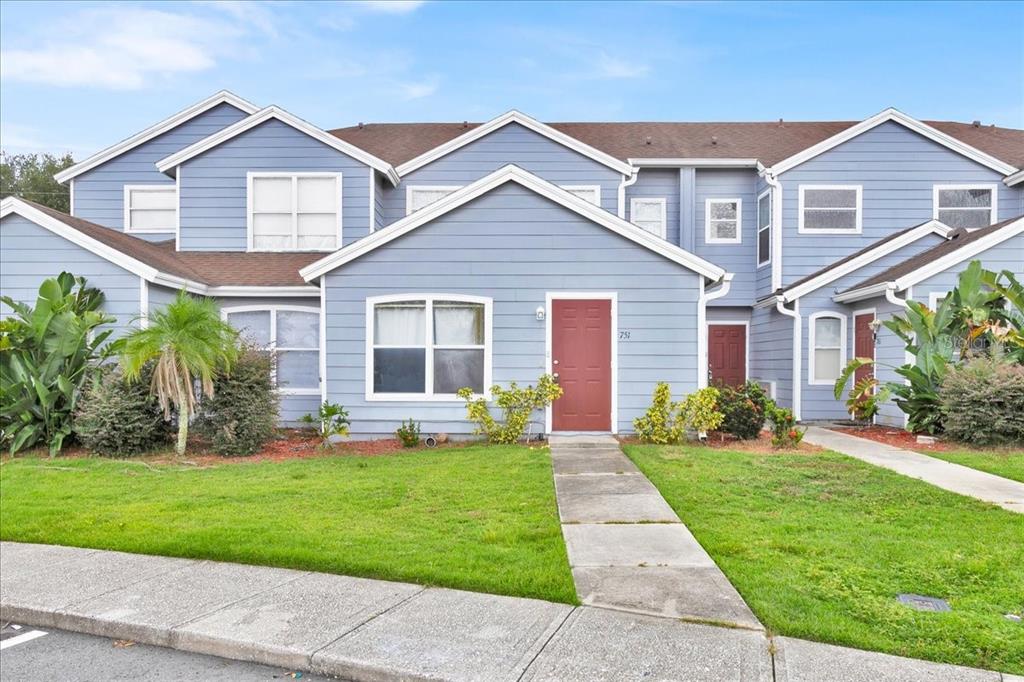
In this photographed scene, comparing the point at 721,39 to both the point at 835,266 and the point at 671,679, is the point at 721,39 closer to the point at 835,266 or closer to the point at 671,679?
the point at 835,266

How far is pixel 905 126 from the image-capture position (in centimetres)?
1684

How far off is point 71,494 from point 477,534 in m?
4.98

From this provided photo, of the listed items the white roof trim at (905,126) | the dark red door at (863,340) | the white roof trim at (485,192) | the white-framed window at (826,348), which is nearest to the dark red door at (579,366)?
the white roof trim at (485,192)

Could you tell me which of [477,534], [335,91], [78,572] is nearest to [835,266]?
[477,534]

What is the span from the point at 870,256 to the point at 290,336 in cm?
1182

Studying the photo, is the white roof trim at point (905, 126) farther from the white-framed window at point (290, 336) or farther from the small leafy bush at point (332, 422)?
the small leafy bush at point (332, 422)

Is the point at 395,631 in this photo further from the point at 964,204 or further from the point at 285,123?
the point at 964,204

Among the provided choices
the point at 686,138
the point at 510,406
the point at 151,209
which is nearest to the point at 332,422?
the point at 510,406

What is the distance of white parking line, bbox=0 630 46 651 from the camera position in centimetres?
457

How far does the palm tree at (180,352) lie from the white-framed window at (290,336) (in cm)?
327

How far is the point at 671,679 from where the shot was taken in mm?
3666

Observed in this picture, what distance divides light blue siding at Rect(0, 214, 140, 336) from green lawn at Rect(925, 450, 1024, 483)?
12.8m

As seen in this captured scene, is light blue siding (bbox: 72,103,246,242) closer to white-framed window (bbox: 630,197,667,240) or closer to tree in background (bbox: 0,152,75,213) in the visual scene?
white-framed window (bbox: 630,197,667,240)

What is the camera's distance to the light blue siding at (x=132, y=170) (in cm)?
1770
